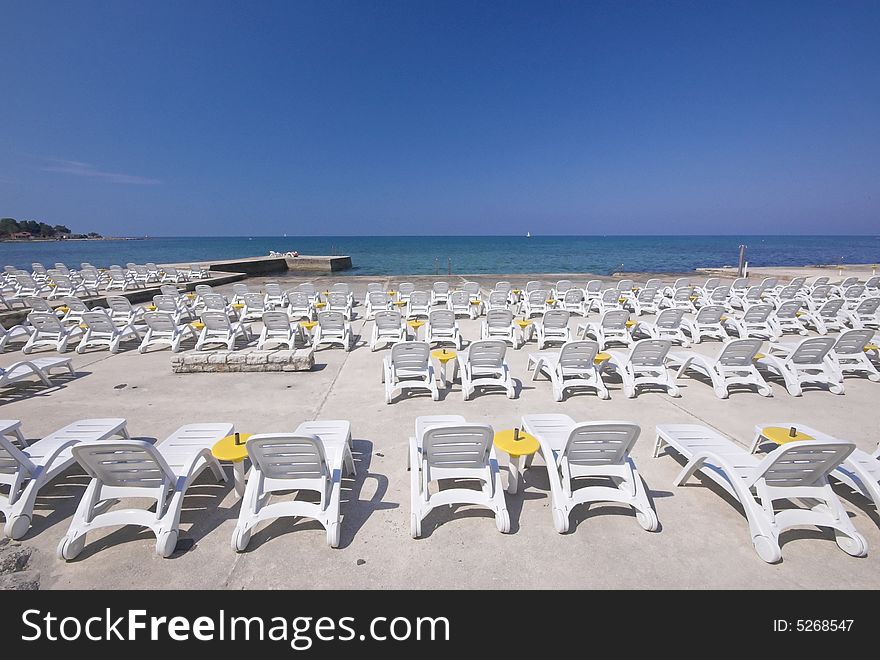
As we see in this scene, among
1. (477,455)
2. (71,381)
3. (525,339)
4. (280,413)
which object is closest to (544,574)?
(477,455)

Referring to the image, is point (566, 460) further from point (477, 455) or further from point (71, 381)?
point (71, 381)

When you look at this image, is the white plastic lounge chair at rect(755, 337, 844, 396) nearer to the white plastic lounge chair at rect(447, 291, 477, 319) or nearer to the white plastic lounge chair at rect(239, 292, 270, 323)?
the white plastic lounge chair at rect(447, 291, 477, 319)

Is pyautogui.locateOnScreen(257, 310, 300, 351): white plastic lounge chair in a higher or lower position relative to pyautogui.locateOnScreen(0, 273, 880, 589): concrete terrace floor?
higher

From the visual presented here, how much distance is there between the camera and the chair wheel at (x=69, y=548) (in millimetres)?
2850

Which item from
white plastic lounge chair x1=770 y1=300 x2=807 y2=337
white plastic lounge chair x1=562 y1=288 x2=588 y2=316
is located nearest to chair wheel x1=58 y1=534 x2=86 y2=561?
white plastic lounge chair x1=562 y1=288 x2=588 y2=316

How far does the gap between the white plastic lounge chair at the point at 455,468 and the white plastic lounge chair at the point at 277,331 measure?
19.6ft

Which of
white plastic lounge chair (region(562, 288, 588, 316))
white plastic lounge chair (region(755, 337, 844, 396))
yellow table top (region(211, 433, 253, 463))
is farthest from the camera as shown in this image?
white plastic lounge chair (region(562, 288, 588, 316))

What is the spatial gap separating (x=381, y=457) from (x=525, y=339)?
557 centimetres

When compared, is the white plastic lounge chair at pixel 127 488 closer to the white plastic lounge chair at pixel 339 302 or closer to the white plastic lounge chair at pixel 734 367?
the white plastic lounge chair at pixel 734 367

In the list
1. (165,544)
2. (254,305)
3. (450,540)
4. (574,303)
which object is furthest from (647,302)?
(165,544)

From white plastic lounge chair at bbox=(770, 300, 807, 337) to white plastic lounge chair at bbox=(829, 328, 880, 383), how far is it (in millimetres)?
2594

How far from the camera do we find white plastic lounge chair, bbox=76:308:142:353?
334 inches

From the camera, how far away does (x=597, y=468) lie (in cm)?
339

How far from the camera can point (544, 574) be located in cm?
275
